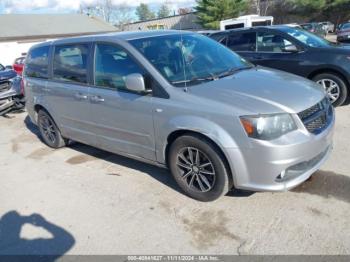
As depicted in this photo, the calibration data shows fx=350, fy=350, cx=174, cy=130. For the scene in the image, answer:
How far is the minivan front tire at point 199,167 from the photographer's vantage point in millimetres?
3512

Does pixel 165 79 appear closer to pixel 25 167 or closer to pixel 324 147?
pixel 324 147

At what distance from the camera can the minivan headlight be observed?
3203mm

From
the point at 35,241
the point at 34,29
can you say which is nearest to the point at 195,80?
the point at 35,241

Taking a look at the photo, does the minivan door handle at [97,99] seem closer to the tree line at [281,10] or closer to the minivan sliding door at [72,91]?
the minivan sliding door at [72,91]

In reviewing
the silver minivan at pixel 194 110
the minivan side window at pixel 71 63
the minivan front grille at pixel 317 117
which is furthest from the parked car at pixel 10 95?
the minivan front grille at pixel 317 117

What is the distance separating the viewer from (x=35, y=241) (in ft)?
11.4

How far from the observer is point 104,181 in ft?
15.3

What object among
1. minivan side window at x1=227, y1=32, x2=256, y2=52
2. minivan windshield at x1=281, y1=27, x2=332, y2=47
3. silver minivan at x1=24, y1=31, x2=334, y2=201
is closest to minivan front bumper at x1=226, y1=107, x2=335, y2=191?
silver minivan at x1=24, y1=31, x2=334, y2=201

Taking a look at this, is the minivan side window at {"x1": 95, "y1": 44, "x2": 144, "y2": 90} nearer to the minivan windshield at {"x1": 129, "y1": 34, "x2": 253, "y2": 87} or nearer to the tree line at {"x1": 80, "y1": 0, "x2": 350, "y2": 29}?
the minivan windshield at {"x1": 129, "y1": 34, "x2": 253, "y2": 87}

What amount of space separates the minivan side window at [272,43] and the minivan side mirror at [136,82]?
14.9 feet

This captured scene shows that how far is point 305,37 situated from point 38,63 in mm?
5305

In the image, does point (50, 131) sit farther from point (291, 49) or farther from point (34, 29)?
point (34, 29)

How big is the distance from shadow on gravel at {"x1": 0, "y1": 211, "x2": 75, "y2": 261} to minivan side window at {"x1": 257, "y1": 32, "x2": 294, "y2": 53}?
5.76 metres

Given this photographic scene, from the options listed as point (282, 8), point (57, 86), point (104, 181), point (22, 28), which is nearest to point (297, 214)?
point (104, 181)
